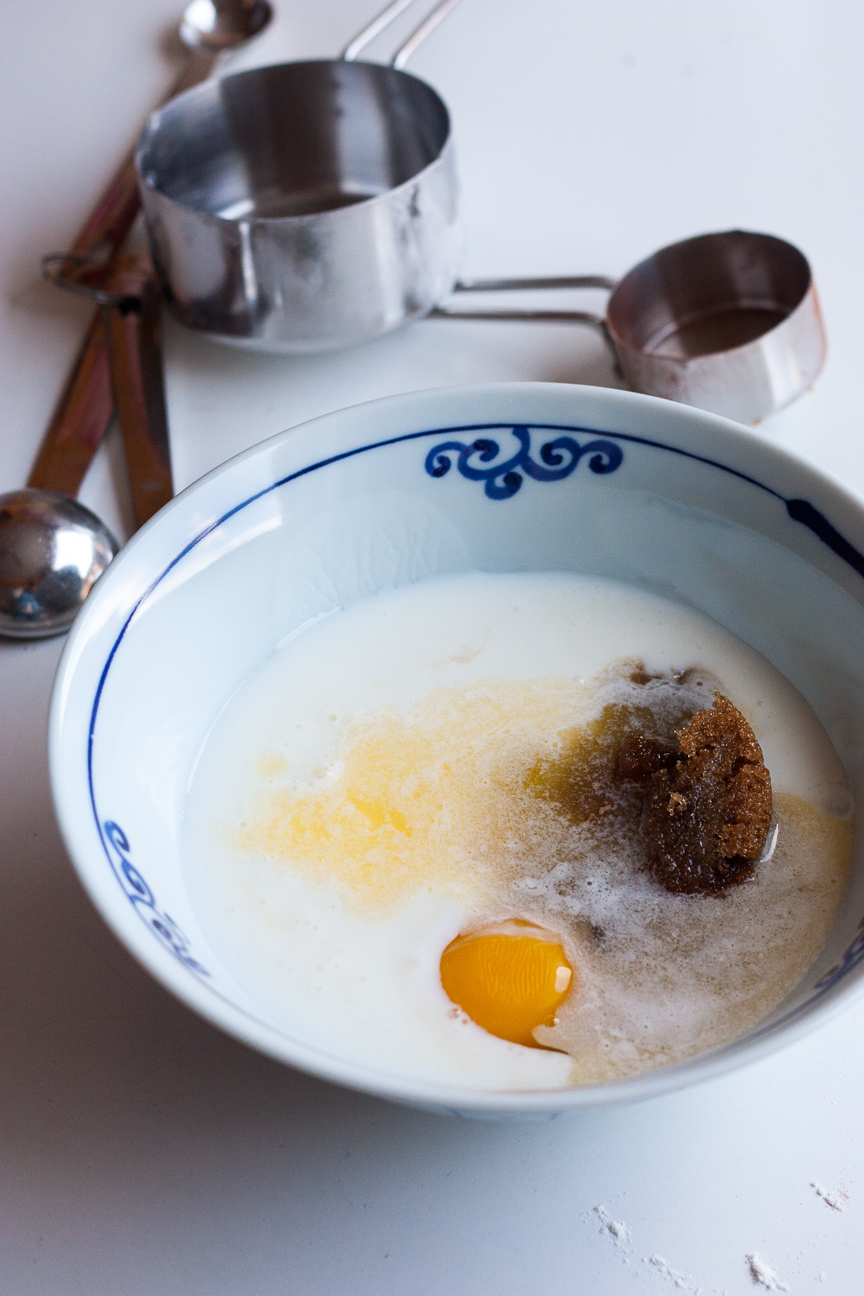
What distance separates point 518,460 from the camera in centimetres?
106

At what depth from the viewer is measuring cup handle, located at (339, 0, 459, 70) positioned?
1.55 metres

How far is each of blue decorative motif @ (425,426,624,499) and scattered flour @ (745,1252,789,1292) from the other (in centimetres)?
64

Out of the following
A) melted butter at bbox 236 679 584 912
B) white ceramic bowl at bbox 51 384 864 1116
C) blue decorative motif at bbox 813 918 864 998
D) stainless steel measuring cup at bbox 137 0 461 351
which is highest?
stainless steel measuring cup at bbox 137 0 461 351

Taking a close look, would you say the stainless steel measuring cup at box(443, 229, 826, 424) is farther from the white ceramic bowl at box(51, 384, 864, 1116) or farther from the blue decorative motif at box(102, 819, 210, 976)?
the blue decorative motif at box(102, 819, 210, 976)

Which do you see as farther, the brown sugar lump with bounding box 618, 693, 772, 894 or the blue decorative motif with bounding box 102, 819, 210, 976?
the brown sugar lump with bounding box 618, 693, 772, 894

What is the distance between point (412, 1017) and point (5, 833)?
17.0 inches

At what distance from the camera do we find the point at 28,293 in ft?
5.15

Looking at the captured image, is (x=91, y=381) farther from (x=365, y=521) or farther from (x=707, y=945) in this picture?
(x=707, y=945)

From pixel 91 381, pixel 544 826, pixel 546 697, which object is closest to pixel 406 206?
pixel 91 381

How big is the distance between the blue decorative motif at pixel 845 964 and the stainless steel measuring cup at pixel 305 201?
88 centimetres

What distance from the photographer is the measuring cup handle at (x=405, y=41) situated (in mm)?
1552

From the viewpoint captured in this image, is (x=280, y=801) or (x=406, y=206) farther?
(x=406, y=206)

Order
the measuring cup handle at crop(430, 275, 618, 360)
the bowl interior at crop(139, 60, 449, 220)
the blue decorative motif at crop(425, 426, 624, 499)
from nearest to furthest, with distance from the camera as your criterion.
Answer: the blue decorative motif at crop(425, 426, 624, 499) < the measuring cup handle at crop(430, 275, 618, 360) < the bowl interior at crop(139, 60, 449, 220)

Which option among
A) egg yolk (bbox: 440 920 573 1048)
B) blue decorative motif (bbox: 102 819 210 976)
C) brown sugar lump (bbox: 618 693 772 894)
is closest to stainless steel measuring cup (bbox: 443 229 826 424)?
brown sugar lump (bbox: 618 693 772 894)
